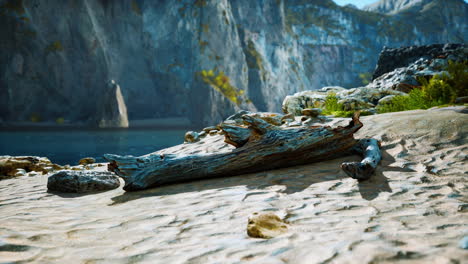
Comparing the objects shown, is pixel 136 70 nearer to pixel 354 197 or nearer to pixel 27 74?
pixel 27 74

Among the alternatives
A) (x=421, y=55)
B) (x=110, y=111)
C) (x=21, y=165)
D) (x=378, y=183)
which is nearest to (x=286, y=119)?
(x=378, y=183)

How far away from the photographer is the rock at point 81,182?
4680 mm

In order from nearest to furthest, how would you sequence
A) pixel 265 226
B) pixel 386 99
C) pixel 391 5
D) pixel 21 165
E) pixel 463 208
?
pixel 265 226 < pixel 463 208 < pixel 21 165 < pixel 386 99 < pixel 391 5

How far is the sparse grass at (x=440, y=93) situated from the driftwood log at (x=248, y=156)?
3742 millimetres

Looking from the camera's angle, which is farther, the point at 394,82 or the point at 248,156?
the point at 394,82

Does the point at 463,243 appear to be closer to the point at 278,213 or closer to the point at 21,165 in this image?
the point at 278,213

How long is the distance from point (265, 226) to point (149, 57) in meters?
59.7

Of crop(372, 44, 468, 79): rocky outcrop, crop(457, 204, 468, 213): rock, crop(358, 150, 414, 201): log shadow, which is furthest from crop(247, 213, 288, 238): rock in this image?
crop(372, 44, 468, 79): rocky outcrop

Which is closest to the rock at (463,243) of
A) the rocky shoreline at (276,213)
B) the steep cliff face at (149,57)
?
the rocky shoreline at (276,213)

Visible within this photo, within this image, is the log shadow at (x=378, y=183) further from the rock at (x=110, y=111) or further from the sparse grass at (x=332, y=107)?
the rock at (x=110, y=111)

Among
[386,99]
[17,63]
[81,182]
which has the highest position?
[17,63]

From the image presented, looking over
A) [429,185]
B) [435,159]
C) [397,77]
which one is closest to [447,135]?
[435,159]

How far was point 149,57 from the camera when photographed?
189ft

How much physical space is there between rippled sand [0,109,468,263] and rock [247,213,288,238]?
0.07m
